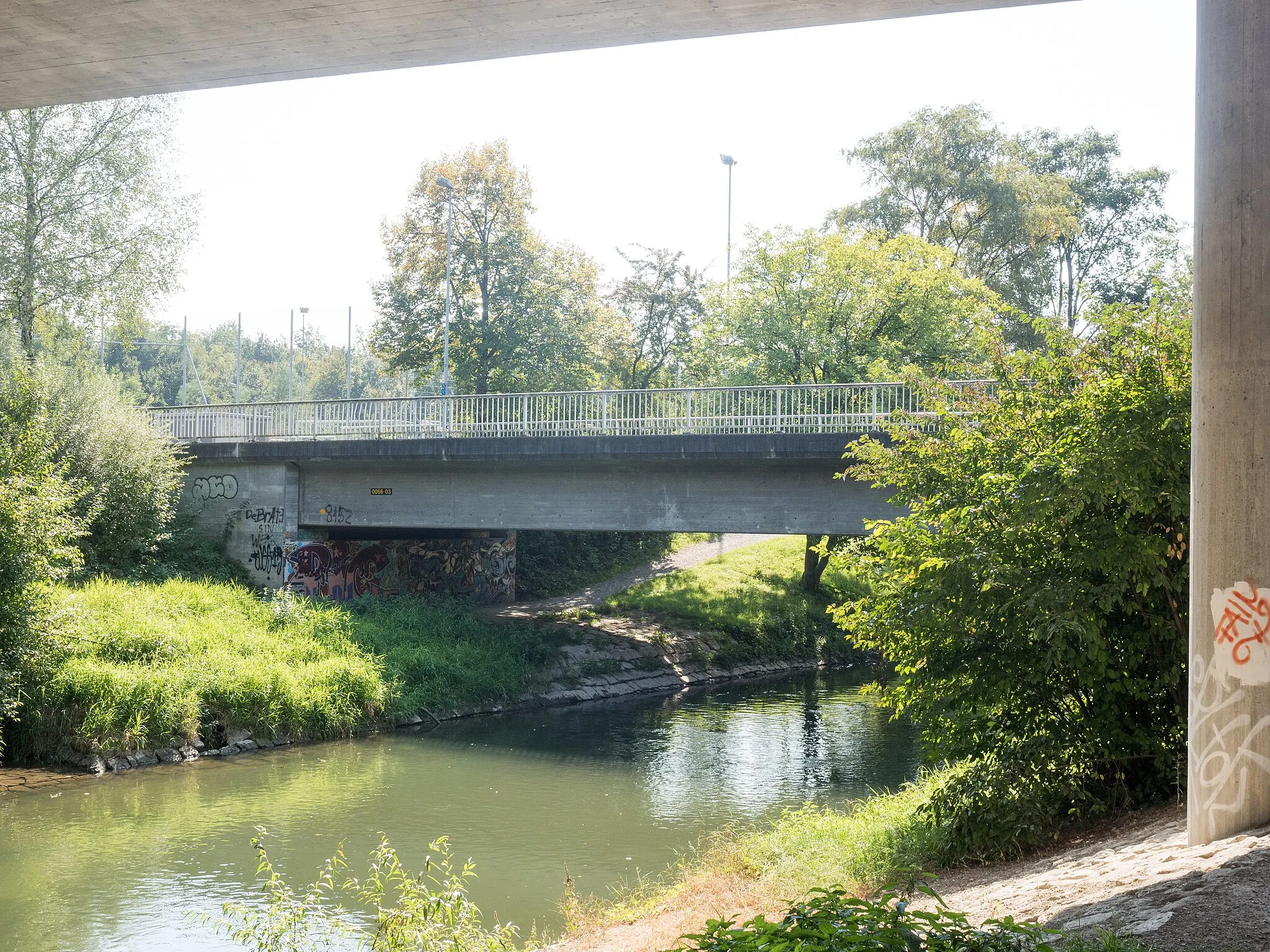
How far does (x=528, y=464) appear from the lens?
25391 millimetres

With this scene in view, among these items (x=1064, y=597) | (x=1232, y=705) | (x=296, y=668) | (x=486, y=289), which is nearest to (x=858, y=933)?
(x=1232, y=705)

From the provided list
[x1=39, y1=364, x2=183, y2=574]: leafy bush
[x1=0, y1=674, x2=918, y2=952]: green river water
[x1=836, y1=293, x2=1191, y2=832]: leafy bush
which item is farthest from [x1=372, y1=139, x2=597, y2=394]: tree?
[x1=836, y1=293, x2=1191, y2=832]: leafy bush

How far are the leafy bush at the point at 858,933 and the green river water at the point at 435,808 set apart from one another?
749cm

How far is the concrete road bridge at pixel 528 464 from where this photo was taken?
73.0 feet

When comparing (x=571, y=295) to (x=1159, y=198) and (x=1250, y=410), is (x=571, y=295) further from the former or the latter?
(x=1250, y=410)

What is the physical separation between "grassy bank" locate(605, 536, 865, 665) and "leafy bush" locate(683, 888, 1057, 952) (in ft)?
85.9

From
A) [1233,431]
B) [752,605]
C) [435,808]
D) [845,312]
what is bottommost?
[435,808]

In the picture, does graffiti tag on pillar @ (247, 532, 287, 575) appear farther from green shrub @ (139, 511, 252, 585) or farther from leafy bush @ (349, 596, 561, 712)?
leafy bush @ (349, 596, 561, 712)

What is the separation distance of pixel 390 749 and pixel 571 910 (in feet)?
34.9

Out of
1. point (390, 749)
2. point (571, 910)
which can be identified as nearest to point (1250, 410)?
point (571, 910)

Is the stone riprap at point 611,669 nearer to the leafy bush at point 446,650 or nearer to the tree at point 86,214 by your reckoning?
the leafy bush at point 446,650

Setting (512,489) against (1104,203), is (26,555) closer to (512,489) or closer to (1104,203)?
(512,489)

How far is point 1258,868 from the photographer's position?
623cm

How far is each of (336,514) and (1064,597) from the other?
72.6 ft
